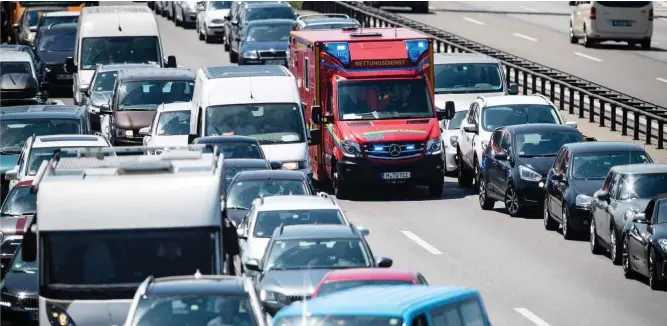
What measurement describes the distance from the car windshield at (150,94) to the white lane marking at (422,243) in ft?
36.5

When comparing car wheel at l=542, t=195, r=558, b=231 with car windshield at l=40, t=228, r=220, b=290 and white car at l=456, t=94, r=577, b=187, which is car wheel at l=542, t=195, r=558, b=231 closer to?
white car at l=456, t=94, r=577, b=187

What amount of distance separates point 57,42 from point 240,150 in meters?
22.5

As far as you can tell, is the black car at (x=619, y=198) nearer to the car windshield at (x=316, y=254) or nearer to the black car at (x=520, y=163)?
the black car at (x=520, y=163)

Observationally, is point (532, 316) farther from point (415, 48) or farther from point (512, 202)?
point (415, 48)

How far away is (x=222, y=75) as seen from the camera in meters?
33.5

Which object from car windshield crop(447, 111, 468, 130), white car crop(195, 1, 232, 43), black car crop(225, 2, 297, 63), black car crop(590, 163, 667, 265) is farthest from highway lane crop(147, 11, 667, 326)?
white car crop(195, 1, 232, 43)

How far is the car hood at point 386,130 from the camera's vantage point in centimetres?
3394

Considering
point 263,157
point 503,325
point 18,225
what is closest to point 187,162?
point 503,325

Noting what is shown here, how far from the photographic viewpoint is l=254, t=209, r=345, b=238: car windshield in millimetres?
24156

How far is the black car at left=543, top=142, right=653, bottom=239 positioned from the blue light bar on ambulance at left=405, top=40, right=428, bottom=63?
18.0ft

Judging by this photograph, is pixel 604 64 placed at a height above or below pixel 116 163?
below

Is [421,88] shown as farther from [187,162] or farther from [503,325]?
[187,162]

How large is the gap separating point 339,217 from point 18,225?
5068 millimetres

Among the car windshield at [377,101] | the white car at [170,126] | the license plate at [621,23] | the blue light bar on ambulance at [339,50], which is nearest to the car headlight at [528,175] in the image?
the car windshield at [377,101]
